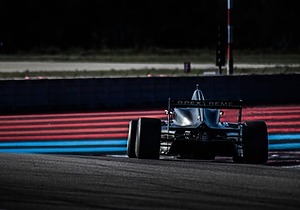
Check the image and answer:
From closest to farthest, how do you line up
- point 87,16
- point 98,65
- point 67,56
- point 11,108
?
point 11,108
point 98,65
point 67,56
point 87,16

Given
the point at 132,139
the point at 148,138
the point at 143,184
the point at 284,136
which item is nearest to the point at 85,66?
the point at 284,136

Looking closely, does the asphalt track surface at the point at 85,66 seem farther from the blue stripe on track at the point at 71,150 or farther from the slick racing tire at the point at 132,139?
the slick racing tire at the point at 132,139

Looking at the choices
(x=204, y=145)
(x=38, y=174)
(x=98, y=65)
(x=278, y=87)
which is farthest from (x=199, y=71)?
(x=38, y=174)

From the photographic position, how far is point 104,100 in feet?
83.9

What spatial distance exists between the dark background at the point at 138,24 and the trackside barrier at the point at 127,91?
1257 inches

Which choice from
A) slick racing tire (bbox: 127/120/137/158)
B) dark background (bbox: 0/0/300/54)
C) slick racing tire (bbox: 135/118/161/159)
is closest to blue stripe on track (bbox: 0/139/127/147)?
slick racing tire (bbox: 127/120/137/158)

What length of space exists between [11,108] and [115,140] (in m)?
6.34

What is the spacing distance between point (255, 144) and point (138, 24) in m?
51.0

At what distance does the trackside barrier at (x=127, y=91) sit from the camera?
82.4 ft

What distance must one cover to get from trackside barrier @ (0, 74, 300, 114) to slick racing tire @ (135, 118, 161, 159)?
36.3 ft

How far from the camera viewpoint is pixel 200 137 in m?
14.3

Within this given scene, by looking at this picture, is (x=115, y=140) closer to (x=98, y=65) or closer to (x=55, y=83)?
(x=55, y=83)

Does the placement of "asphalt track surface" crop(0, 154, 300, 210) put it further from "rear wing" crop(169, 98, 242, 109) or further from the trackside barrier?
the trackside barrier

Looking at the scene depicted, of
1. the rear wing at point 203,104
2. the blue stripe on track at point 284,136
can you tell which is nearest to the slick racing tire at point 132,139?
the rear wing at point 203,104
